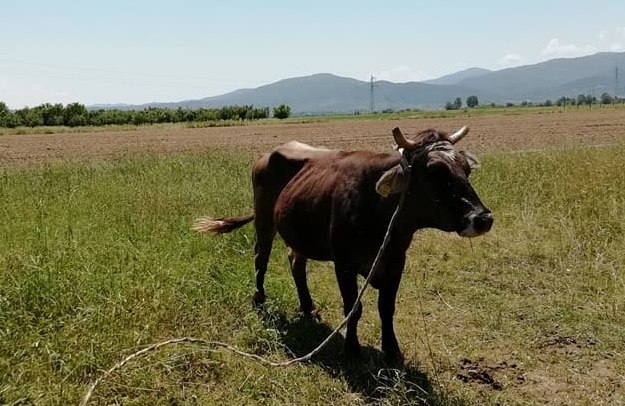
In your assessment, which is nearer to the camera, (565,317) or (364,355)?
(364,355)

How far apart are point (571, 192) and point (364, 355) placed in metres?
5.69

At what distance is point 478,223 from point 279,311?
2636 millimetres

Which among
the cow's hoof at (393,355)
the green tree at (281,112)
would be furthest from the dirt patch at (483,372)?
the green tree at (281,112)

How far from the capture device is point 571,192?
9.02m

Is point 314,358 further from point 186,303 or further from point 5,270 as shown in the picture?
point 5,270

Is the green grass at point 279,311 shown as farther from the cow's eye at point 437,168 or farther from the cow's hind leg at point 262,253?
the cow's eye at point 437,168

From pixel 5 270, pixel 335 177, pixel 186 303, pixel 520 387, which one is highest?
pixel 335 177

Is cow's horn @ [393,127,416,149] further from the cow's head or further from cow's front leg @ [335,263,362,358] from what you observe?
cow's front leg @ [335,263,362,358]

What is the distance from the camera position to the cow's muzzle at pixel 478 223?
361cm

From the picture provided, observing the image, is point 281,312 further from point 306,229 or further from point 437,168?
point 437,168

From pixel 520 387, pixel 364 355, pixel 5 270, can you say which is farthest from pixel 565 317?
pixel 5 270

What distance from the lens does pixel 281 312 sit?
5695mm

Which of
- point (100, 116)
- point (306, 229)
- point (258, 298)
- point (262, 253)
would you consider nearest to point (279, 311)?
point (258, 298)

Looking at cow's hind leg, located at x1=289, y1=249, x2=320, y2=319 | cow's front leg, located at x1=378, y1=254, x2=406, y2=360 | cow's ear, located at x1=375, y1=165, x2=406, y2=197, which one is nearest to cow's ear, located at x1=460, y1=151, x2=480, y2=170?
cow's ear, located at x1=375, y1=165, x2=406, y2=197
